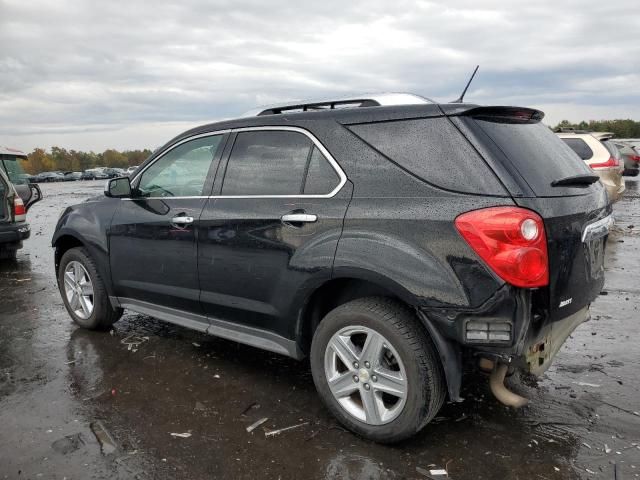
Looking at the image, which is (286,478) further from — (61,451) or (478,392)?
(478,392)

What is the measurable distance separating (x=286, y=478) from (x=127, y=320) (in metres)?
3.19

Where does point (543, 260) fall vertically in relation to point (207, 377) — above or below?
above

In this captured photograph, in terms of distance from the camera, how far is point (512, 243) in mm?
2582

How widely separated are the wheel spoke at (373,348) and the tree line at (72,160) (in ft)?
370

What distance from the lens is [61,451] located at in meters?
3.01

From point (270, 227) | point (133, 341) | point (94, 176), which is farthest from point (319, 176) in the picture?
point (94, 176)

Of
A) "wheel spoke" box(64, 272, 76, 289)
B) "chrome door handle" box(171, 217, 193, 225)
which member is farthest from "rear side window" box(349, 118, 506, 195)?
"wheel spoke" box(64, 272, 76, 289)

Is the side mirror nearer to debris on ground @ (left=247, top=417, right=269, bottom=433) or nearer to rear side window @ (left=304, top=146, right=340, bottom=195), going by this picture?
rear side window @ (left=304, top=146, right=340, bottom=195)

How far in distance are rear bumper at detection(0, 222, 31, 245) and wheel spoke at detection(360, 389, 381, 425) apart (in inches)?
274

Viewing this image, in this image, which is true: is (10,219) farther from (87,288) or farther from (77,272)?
(87,288)

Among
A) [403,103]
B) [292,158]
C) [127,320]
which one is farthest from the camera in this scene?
[127,320]

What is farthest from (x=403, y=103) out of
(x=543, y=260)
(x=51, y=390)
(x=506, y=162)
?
(x=51, y=390)

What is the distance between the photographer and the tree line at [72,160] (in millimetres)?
113438

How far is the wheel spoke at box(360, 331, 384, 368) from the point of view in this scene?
2.93m
